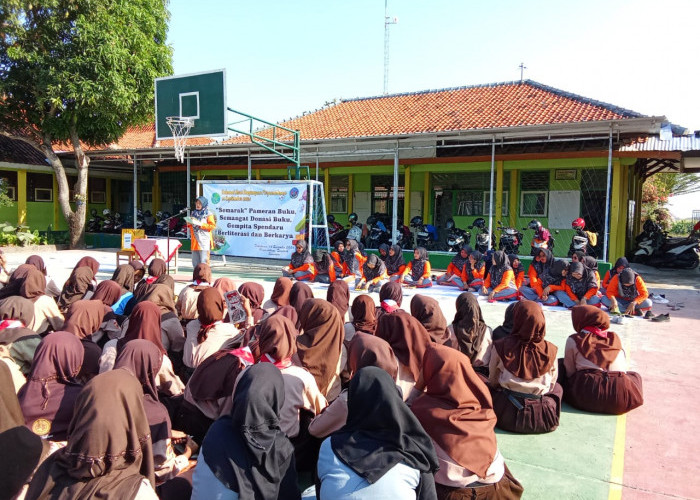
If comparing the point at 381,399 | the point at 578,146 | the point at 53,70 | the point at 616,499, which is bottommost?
the point at 616,499

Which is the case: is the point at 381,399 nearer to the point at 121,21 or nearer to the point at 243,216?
the point at 243,216

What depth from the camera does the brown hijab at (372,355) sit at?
3.02 m

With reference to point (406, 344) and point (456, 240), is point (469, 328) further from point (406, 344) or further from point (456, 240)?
point (456, 240)

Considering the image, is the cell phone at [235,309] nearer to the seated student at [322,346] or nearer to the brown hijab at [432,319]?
the seated student at [322,346]

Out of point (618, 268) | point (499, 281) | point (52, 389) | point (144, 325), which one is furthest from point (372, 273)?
point (52, 389)

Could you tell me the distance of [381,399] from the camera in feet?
6.70

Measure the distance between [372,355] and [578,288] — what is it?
6254 millimetres

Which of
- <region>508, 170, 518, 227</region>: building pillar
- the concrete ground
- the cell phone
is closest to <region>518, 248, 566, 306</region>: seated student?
the concrete ground

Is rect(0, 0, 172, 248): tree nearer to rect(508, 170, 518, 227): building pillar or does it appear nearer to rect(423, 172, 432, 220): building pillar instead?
rect(423, 172, 432, 220): building pillar

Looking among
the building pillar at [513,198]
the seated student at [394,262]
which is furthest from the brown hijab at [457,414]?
the building pillar at [513,198]

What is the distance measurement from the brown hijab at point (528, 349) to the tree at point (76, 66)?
45.6 feet

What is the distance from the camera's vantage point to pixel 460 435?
2.46 meters

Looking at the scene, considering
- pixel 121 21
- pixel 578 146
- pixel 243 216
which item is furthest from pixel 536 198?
pixel 121 21

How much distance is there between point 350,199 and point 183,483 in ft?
48.1
